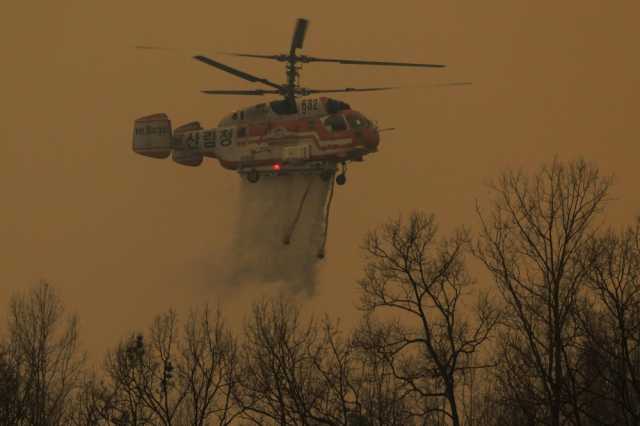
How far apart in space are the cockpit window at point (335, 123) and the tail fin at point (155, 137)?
24.9 feet

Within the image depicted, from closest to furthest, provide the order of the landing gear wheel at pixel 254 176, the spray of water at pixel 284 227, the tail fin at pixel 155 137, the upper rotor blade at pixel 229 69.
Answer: the upper rotor blade at pixel 229 69
the landing gear wheel at pixel 254 176
the spray of water at pixel 284 227
the tail fin at pixel 155 137

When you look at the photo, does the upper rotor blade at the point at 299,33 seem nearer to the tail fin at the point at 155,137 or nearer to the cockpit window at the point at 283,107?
the cockpit window at the point at 283,107

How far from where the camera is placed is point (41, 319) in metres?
40.1

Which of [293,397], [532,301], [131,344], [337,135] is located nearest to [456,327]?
[532,301]

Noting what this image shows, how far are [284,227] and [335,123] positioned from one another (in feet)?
20.2

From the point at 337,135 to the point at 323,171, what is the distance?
1626 mm

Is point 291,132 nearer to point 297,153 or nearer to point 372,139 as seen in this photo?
point 297,153

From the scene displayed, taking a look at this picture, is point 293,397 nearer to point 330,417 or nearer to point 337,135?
point 330,417

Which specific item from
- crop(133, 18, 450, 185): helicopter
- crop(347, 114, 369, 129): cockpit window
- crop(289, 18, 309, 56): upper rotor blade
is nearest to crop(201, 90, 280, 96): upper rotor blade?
crop(133, 18, 450, 185): helicopter

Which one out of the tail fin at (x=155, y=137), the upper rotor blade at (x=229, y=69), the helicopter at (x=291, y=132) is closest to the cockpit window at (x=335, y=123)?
the helicopter at (x=291, y=132)

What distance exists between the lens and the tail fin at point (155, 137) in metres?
47.2

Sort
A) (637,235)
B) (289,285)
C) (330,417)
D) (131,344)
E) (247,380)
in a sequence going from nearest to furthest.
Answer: (637,235) → (330,417) → (247,380) → (131,344) → (289,285)

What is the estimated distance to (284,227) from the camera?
4681cm

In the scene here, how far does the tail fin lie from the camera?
4716 centimetres
